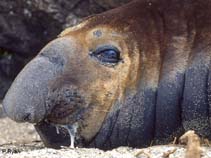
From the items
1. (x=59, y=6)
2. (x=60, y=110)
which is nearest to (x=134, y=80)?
(x=60, y=110)

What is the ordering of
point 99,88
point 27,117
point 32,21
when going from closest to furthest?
1. point 27,117
2. point 99,88
3. point 32,21

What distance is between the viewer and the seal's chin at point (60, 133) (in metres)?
4.34

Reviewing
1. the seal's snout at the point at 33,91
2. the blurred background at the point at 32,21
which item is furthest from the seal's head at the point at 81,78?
the blurred background at the point at 32,21

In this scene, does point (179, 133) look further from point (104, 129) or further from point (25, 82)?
point (25, 82)

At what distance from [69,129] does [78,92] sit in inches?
9.0

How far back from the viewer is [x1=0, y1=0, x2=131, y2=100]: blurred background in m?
6.52

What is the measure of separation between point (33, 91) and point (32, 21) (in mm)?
2666

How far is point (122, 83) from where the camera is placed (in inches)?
172

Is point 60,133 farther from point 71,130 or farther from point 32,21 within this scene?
point 32,21

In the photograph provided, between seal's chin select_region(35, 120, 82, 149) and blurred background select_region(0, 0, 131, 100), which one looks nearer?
seal's chin select_region(35, 120, 82, 149)

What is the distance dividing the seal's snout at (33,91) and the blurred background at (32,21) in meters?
1.97

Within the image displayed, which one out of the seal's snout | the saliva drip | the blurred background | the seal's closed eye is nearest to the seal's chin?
the saliva drip

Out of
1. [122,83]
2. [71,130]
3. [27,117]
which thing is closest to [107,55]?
[122,83]

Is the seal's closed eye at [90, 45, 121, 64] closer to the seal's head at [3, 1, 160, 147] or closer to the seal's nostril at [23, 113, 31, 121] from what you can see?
the seal's head at [3, 1, 160, 147]
